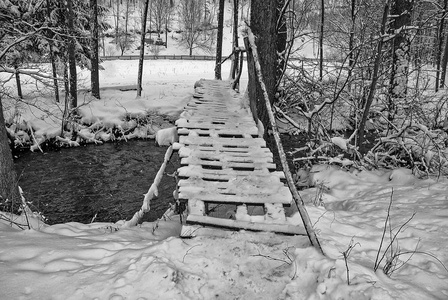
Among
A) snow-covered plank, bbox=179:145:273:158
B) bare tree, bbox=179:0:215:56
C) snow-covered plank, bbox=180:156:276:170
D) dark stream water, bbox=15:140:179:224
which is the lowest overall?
dark stream water, bbox=15:140:179:224

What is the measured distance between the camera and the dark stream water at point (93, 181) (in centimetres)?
760

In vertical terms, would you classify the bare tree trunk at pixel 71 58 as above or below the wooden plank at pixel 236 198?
above

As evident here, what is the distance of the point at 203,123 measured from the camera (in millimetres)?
5836

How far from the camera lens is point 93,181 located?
953 cm

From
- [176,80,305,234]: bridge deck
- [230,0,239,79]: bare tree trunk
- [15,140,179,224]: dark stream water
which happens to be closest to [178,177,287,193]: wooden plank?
[176,80,305,234]: bridge deck

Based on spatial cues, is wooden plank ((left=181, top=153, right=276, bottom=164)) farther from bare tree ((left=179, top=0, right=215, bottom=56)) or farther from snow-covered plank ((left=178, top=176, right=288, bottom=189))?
bare tree ((left=179, top=0, right=215, bottom=56))

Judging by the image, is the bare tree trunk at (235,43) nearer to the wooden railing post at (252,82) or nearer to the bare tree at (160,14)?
the wooden railing post at (252,82)

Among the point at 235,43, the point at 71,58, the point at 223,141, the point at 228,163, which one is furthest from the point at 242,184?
the point at 235,43

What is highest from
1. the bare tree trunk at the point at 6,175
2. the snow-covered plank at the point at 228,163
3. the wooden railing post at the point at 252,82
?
the wooden railing post at the point at 252,82

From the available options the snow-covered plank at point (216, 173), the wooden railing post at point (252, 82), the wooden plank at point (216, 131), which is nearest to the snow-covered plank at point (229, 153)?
the snow-covered plank at point (216, 173)

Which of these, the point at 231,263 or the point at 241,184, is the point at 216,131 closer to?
the point at 241,184

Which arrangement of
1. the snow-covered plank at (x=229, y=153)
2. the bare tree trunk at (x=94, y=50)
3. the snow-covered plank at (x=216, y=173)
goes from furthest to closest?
the bare tree trunk at (x=94, y=50) < the snow-covered plank at (x=229, y=153) < the snow-covered plank at (x=216, y=173)

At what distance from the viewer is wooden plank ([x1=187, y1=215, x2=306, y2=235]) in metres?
2.89

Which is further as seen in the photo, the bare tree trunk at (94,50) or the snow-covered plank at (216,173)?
the bare tree trunk at (94,50)
